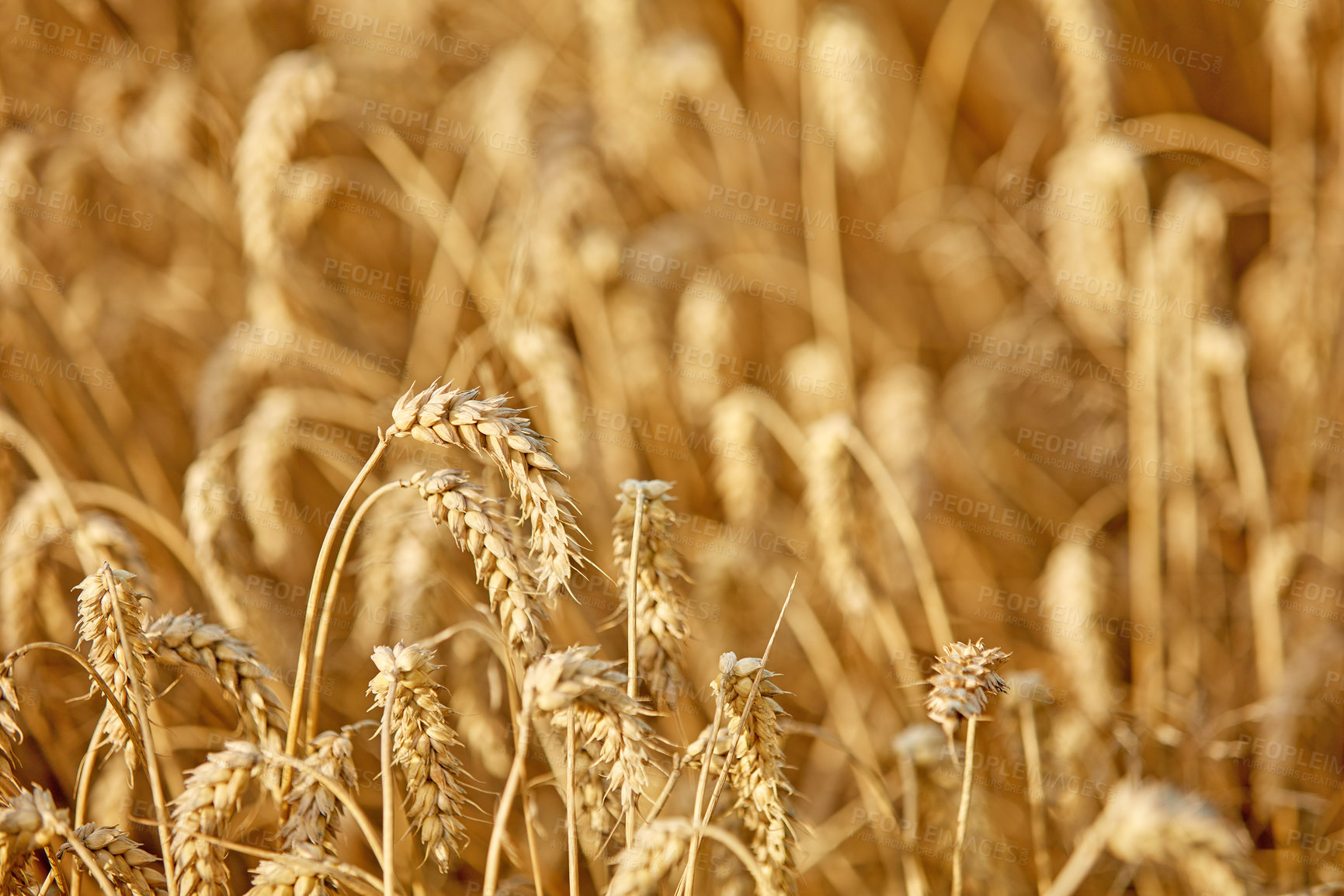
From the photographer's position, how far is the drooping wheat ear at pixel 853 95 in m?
2.79

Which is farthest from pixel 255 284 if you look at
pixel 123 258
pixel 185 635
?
pixel 185 635

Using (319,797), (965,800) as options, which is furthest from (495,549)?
(965,800)

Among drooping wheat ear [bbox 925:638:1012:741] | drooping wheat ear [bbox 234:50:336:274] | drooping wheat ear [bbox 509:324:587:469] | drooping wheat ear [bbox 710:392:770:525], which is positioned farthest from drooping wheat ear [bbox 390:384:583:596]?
drooping wheat ear [bbox 234:50:336:274]

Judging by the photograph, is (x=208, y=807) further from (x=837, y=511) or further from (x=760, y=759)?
(x=837, y=511)

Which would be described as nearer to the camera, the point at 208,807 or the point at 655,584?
the point at 208,807

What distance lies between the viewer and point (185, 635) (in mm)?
1256

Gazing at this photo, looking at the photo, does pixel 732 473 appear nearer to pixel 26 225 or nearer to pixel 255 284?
pixel 255 284

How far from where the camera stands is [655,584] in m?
1.27

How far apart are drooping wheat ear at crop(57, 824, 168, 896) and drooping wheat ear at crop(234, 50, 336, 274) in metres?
1.65

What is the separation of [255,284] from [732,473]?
1.69m

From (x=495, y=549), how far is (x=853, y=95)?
239 centimetres

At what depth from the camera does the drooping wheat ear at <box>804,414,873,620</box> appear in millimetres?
1957

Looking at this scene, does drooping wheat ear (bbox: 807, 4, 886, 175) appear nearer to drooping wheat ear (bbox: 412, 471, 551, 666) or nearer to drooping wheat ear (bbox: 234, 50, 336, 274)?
drooping wheat ear (bbox: 234, 50, 336, 274)

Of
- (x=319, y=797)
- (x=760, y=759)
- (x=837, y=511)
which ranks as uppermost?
(x=837, y=511)
